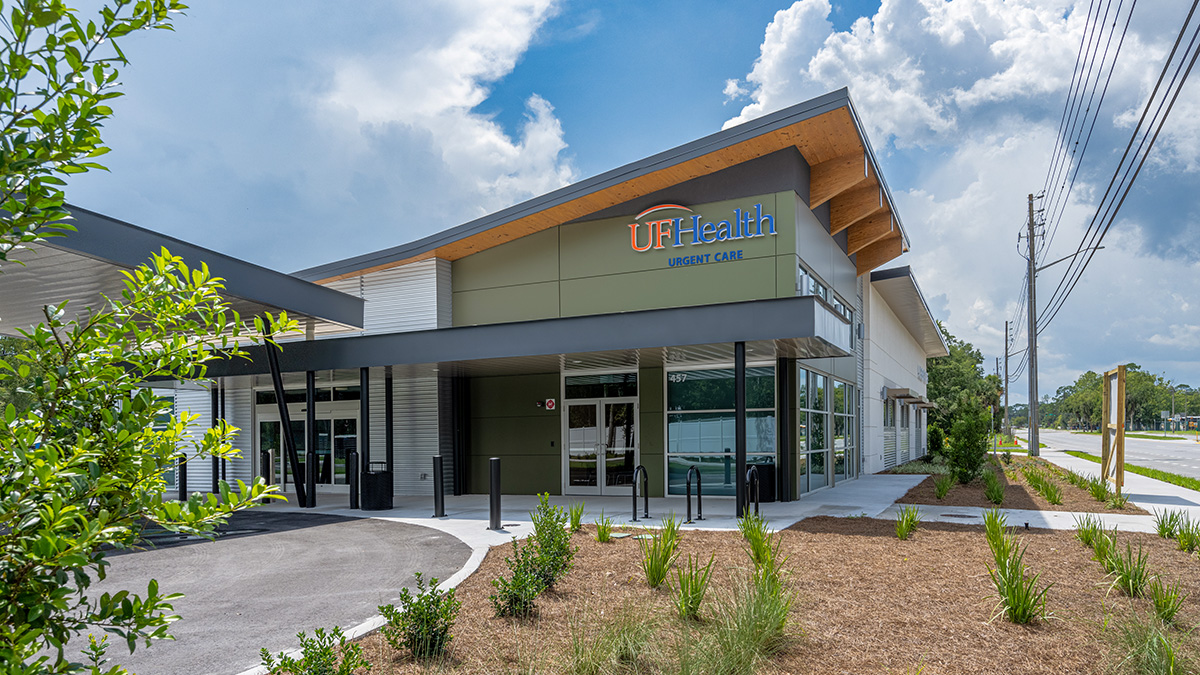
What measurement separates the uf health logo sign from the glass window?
2788 millimetres

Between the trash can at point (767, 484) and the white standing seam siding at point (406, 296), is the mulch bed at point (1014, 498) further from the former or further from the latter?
the white standing seam siding at point (406, 296)

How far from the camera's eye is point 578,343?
13633 mm

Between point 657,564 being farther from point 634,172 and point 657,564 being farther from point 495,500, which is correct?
point 634,172

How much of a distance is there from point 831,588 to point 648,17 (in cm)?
1017

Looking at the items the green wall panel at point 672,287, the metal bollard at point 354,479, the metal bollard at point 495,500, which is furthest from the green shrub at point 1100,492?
the metal bollard at point 354,479

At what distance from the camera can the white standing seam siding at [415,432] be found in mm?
18641

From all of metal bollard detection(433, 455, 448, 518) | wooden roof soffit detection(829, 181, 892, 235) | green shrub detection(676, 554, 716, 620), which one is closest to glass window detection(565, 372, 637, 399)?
metal bollard detection(433, 455, 448, 518)

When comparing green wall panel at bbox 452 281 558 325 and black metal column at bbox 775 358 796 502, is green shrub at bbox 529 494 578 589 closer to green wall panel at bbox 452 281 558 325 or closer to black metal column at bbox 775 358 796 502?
black metal column at bbox 775 358 796 502

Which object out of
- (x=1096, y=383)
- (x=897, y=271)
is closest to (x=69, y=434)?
(x=897, y=271)

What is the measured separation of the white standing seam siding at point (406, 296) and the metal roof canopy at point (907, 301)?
1450cm

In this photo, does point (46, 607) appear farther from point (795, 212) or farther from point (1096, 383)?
point (1096, 383)

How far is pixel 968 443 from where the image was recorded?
18859mm

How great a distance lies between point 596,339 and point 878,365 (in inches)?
665

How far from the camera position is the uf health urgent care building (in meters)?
13.6
